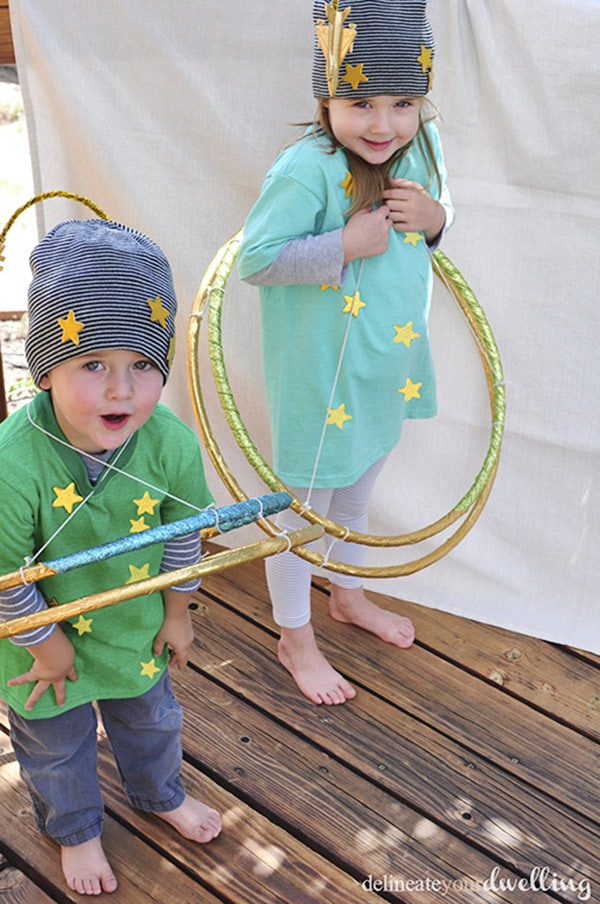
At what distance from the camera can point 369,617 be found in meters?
2.06

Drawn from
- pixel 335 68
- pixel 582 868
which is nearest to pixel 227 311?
pixel 335 68

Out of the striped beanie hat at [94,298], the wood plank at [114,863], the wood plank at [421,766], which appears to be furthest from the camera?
the wood plank at [421,766]

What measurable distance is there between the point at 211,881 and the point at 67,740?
0.33 m

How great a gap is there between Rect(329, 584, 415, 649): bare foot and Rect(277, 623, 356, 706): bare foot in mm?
128

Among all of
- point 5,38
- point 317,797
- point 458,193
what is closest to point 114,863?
point 317,797

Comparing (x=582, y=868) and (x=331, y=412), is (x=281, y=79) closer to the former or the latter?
(x=331, y=412)

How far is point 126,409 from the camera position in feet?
3.82

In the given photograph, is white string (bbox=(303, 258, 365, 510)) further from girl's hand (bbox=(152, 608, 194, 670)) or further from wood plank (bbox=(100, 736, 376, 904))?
wood plank (bbox=(100, 736, 376, 904))

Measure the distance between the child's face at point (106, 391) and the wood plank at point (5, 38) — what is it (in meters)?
1.11

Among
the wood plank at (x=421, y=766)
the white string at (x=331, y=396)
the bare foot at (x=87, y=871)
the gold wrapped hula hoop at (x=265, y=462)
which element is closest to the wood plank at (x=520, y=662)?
the wood plank at (x=421, y=766)

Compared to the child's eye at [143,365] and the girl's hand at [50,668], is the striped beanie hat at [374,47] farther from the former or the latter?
the girl's hand at [50,668]

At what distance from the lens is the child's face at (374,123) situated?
56.9 inches

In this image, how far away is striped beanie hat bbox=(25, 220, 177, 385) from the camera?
1114mm

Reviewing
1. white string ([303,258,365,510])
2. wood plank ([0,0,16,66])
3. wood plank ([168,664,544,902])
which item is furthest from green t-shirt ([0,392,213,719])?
wood plank ([0,0,16,66])
